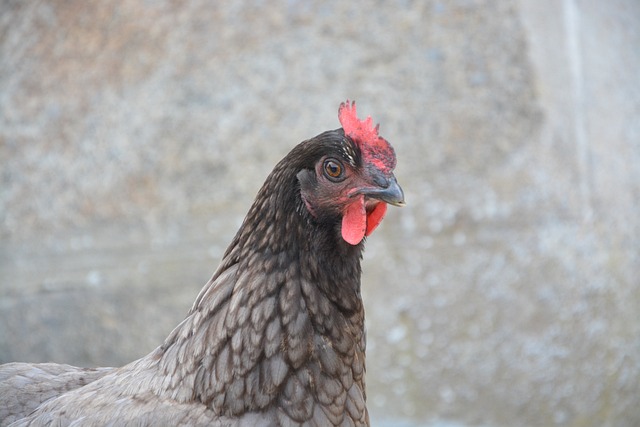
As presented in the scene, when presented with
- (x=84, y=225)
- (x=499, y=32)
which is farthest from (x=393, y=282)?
(x=84, y=225)

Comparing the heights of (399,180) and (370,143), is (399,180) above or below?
above

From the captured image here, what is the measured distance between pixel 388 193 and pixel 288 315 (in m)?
0.42

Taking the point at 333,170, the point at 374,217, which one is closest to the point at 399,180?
the point at 374,217

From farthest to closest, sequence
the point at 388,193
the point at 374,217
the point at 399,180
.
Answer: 1. the point at 399,180
2. the point at 374,217
3. the point at 388,193

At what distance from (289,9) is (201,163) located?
1.00m

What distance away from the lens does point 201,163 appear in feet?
13.6

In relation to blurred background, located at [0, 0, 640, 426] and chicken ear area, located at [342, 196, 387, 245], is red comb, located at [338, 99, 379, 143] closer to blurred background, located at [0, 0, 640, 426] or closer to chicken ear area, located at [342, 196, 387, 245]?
chicken ear area, located at [342, 196, 387, 245]

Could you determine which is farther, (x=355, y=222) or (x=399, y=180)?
(x=399, y=180)

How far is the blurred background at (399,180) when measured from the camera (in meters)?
4.00

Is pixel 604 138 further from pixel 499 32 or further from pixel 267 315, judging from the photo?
pixel 267 315

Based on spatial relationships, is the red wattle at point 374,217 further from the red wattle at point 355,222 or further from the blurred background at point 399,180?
the blurred background at point 399,180

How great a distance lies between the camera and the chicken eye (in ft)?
6.31

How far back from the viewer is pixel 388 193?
6.22 feet

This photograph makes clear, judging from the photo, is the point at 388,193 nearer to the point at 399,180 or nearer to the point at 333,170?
the point at 333,170
